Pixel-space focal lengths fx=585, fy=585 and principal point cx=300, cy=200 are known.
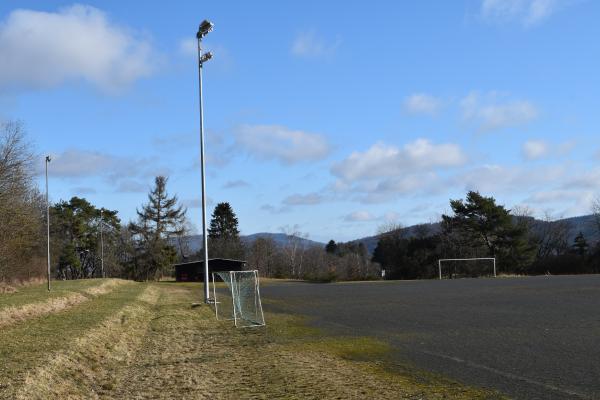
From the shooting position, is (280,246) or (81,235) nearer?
(81,235)

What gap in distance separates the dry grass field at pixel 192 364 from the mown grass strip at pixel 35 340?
21mm

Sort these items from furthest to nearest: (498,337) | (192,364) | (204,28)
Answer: (204,28) → (498,337) → (192,364)

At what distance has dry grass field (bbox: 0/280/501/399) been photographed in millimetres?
8328

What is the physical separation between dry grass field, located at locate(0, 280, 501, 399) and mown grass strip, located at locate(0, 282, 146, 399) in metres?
0.02

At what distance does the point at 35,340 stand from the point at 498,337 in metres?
10.3

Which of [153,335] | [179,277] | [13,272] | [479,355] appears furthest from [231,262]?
[479,355]

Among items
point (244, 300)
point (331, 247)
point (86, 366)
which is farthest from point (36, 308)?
point (331, 247)

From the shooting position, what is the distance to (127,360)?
11.6 metres

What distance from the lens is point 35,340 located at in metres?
12.2

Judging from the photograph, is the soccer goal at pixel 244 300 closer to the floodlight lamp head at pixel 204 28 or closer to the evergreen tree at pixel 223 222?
the floodlight lamp head at pixel 204 28

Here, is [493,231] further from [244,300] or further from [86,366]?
[86,366]

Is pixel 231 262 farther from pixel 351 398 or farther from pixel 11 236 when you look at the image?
pixel 351 398

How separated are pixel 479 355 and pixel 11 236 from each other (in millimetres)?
34912

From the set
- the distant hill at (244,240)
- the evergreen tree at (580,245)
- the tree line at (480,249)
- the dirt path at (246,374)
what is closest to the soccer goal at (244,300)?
the dirt path at (246,374)
